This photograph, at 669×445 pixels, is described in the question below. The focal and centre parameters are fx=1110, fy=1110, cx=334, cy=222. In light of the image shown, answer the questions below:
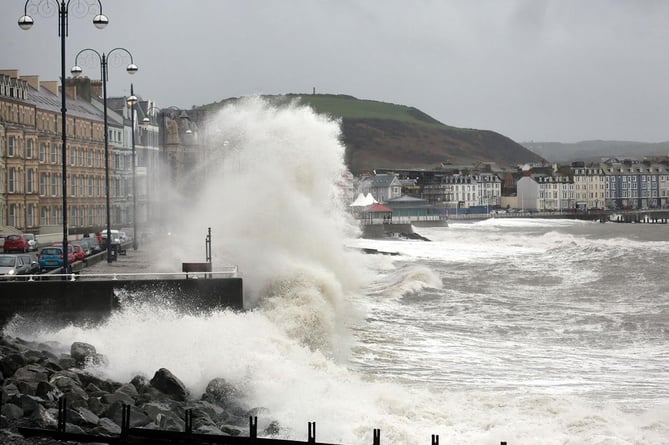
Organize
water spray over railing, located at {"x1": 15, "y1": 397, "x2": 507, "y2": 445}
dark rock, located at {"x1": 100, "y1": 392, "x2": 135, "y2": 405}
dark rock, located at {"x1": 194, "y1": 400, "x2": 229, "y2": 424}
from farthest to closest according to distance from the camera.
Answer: dark rock, located at {"x1": 194, "y1": 400, "x2": 229, "y2": 424} < dark rock, located at {"x1": 100, "y1": 392, "x2": 135, "y2": 405} < water spray over railing, located at {"x1": 15, "y1": 397, "x2": 507, "y2": 445}

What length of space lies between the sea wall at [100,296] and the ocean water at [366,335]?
0.22 meters

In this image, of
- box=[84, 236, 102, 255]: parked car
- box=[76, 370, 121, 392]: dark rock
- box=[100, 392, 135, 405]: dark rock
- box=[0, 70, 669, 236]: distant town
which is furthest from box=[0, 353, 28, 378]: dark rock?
box=[84, 236, 102, 255]: parked car

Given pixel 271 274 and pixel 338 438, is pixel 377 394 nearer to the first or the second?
pixel 338 438

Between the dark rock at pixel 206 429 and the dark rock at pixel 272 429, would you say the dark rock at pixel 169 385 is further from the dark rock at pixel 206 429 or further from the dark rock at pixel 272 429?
the dark rock at pixel 206 429

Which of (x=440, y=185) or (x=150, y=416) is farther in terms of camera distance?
(x=440, y=185)

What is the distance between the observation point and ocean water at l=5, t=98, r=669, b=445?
15312mm

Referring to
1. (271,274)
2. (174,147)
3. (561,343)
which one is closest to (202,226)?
(271,274)

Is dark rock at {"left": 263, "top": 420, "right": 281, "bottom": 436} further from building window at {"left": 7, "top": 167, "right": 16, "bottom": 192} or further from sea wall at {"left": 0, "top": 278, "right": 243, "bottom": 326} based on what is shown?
building window at {"left": 7, "top": 167, "right": 16, "bottom": 192}

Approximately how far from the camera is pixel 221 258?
92.9ft

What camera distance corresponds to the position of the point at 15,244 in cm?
3569

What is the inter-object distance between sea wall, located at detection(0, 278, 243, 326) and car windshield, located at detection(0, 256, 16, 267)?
6097 mm

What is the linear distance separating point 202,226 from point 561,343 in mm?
17297

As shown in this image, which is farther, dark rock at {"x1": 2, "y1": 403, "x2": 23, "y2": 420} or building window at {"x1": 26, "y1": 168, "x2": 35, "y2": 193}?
building window at {"x1": 26, "y1": 168, "x2": 35, "y2": 193}

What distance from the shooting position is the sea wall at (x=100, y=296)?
63.3 feet
